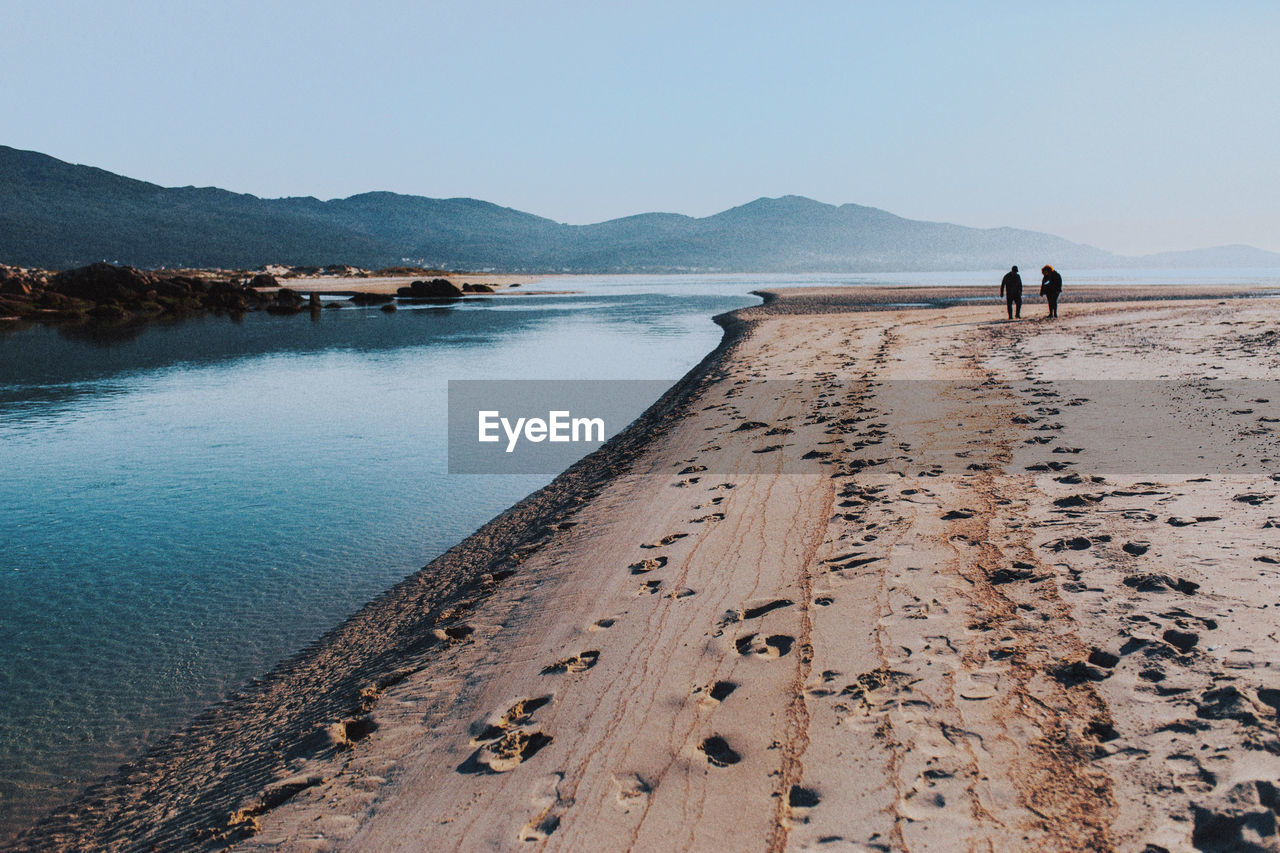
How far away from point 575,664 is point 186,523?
6.60 metres

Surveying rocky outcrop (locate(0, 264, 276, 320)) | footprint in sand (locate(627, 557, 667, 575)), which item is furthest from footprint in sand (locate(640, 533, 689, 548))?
rocky outcrop (locate(0, 264, 276, 320))

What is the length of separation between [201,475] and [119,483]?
3.31ft

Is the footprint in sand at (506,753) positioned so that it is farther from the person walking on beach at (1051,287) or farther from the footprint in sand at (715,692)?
the person walking on beach at (1051,287)

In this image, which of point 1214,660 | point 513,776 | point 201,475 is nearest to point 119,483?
Answer: point 201,475

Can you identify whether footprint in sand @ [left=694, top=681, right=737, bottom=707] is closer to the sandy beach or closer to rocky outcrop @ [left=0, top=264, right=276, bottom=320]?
the sandy beach

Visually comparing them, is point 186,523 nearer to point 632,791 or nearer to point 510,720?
point 510,720

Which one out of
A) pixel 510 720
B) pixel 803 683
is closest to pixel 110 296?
pixel 510 720

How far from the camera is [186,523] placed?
922 centimetres

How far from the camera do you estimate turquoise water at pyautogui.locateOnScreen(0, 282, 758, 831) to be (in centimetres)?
561

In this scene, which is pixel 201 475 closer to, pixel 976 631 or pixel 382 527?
pixel 382 527

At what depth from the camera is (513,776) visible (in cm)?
380

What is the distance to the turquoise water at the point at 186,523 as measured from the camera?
5.61 meters

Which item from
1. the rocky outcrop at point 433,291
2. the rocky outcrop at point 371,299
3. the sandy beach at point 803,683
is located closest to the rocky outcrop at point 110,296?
the rocky outcrop at point 371,299

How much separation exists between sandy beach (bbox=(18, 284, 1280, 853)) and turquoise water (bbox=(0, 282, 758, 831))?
1.85ft
